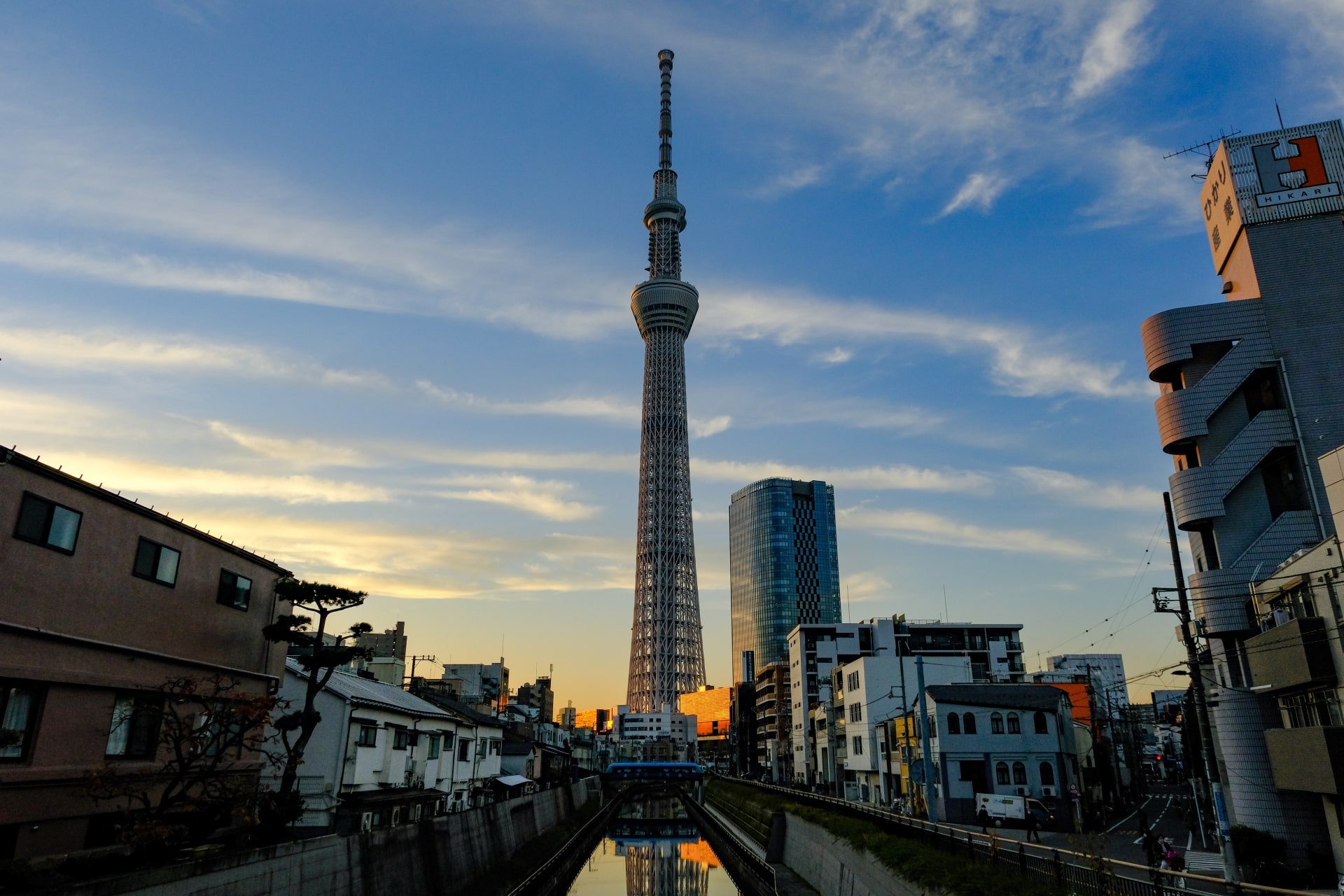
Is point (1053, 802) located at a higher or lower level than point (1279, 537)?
lower

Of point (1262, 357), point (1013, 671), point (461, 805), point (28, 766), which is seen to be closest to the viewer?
point (28, 766)

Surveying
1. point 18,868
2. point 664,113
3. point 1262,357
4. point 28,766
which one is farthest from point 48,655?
point 664,113

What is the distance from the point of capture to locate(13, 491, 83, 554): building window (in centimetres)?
1788

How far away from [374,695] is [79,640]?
19023 millimetres

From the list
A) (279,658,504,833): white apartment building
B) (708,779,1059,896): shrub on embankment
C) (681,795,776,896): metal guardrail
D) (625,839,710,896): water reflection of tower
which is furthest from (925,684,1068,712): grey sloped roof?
(279,658,504,833): white apartment building

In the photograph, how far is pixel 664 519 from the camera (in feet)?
486

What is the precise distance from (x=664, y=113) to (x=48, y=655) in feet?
538

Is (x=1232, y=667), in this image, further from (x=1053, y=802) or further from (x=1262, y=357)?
(x=1053, y=802)

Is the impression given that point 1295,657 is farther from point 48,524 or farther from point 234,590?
point 48,524

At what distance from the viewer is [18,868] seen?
1327cm

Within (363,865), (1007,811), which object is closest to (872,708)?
(1007,811)

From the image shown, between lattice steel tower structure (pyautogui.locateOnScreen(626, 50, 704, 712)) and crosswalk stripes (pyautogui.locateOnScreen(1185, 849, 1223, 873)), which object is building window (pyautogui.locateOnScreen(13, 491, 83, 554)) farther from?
lattice steel tower structure (pyautogui.locateOnScreen(626, 50, 704, 712))

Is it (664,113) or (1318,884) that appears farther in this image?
(664,113)

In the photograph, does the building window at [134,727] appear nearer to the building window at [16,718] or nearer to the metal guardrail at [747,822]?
the building window at [16,718]
